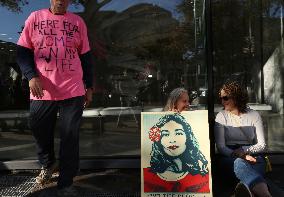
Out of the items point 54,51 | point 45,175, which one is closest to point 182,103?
point 54,51

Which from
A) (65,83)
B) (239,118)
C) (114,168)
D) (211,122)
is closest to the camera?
(65,83)

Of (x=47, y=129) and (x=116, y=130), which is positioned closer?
(x=47, y=129)

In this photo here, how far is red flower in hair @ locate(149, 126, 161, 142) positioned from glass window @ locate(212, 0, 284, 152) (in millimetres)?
1418

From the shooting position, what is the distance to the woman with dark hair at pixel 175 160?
357cm

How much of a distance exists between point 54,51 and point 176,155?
53.5 inches

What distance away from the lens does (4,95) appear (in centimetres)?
513

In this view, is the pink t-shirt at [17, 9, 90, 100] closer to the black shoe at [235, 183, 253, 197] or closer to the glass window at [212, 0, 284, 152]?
the black shoe at [235, 183, 253, 197]

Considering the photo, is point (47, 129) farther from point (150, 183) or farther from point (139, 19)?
point (139, 19)

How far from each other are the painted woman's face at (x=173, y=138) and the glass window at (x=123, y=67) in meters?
1.25

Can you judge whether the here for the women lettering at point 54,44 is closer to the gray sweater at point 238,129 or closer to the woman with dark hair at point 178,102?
the woman with dark hair at point 178,102

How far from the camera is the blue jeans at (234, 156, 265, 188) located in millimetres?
3428

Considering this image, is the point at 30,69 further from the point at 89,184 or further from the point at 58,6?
the point at 89,184

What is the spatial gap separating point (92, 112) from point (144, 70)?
30.0 inches

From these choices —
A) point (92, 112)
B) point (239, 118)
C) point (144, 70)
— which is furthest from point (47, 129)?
point (239, 118)
